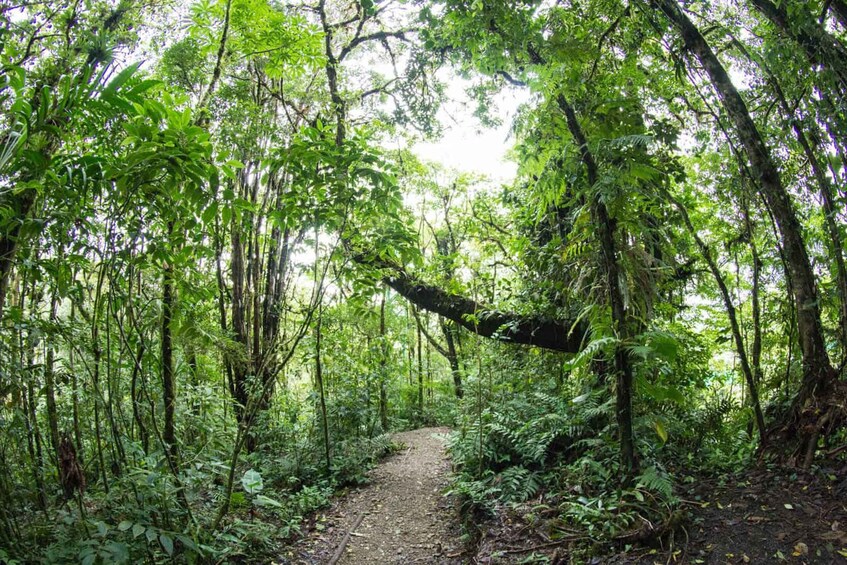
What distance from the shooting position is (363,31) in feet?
36.1

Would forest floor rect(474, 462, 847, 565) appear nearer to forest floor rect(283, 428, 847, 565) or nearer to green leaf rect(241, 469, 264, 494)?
forest floor rect(283, 428, 847, 565)

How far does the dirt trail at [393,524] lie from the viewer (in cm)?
498

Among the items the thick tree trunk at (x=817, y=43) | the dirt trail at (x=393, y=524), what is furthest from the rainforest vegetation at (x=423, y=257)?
the dirt trail at (x=393, y=524)

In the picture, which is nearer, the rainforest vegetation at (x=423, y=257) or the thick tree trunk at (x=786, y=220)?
the rainforest vegetation at (x=423, y=257)

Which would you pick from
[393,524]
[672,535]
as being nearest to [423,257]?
[672,535]

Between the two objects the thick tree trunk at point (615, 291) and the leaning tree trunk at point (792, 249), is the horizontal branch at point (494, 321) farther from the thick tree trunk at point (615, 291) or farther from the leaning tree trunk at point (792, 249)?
the leaning tree trunk at point (792, 249)

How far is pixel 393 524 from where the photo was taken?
5.89 meters

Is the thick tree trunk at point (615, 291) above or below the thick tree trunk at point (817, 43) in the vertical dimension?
below

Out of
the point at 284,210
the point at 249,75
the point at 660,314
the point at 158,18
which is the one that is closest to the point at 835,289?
the point at 660,314

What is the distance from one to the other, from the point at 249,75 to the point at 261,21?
3376 millimetres

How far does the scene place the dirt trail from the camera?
16.3 feet

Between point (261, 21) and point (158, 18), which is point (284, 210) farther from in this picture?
point (158, 18)

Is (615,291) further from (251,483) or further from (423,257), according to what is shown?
(251,483)

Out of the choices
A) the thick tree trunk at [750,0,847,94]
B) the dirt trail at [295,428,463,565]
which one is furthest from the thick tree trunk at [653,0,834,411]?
the dirt trail at [295,428,463,565]
